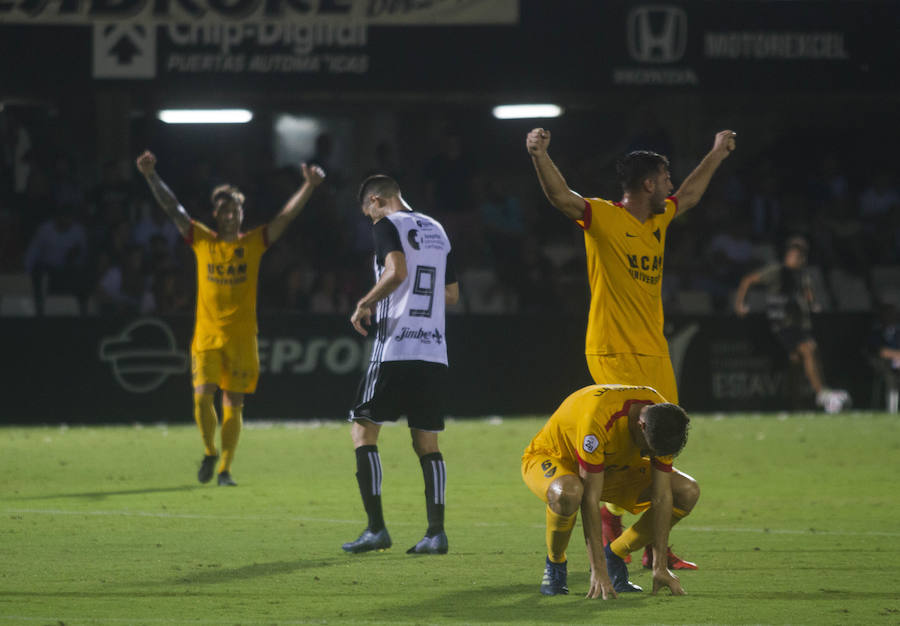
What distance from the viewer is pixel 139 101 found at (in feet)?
74.0

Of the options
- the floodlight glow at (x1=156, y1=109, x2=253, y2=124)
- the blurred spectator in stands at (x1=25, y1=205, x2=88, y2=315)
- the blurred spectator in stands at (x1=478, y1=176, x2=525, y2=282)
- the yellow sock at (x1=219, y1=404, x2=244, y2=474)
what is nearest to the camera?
the yellow sock at (x1=219, y1=404, x2=244, y2=474)

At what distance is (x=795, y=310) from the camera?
19875 mm

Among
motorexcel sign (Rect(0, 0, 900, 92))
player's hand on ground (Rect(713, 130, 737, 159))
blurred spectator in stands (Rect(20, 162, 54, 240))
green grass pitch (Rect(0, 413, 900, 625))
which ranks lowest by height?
green grass pitch (Rect(0, 413, 900, 625))

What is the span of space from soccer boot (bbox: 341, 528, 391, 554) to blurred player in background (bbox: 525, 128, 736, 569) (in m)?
1.51

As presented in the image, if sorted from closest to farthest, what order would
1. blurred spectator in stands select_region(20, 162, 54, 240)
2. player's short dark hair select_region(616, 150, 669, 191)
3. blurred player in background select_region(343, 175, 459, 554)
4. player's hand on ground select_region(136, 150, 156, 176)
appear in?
player's short dark hair select_region(616, 150, 669, 191) < blurred player in background select_region(343, 175, 459, 554) < player's hand on ground select_region(136, 150, 156, 176) < blurred spectator in stands select_region(20, 162, 54, 240)

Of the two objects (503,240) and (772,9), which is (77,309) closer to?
(503,240)

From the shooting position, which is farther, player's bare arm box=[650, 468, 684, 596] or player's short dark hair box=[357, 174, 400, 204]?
player's short dark hair box=[357, 174, 400, 204]

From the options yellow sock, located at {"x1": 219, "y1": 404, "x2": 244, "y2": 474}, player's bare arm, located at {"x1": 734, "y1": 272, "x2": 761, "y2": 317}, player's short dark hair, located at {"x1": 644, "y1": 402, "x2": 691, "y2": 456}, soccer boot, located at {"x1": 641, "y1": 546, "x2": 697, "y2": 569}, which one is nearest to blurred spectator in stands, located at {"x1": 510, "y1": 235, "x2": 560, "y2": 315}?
player's bare arm, located at {"x1": 734, "y1": 272, "x2": 761, "y2": 317}

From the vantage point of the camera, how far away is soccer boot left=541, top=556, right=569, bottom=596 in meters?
7.43

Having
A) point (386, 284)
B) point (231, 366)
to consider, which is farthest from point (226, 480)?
point (386, 284)

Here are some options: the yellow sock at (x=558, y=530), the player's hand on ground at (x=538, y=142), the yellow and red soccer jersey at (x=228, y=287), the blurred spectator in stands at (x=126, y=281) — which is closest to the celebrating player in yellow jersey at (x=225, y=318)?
the yellow and red soccer jersey at (x=228, y=287)

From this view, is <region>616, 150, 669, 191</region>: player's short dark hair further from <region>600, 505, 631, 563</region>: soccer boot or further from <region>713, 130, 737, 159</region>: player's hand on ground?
<region>600, 505, 631, 563</region>: soccer boot

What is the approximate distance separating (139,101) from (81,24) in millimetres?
3806

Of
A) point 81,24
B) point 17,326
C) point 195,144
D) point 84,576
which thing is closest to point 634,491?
point 84,576
